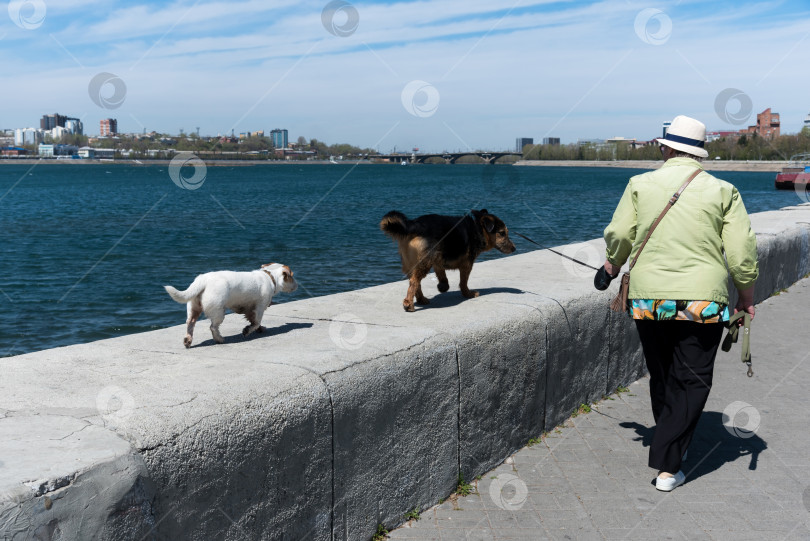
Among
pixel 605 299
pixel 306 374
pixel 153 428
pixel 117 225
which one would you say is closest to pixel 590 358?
pixel 605 299

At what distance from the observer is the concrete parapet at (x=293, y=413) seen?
2.62 metres

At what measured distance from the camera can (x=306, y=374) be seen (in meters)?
3.56

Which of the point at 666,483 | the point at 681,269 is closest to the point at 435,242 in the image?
the point at 681,269

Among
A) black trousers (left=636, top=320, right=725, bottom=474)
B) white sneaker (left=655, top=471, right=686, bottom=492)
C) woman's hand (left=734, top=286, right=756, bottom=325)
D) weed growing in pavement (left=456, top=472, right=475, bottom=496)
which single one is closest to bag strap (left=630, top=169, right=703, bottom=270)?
black trousers (left=636, top=320, right=725, bottom=474)

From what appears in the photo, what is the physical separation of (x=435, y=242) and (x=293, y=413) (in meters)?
3.06

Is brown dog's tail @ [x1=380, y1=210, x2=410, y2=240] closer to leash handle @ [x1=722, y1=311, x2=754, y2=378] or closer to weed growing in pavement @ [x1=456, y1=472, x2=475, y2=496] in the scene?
weed growing in pavement @ [x1=456, y1=472, x2=475, y2=496]

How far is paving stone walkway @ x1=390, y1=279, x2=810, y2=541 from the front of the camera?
4.23 meters

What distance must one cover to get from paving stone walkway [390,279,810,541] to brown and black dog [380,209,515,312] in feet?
5.02

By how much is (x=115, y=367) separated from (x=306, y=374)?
3.39 feet

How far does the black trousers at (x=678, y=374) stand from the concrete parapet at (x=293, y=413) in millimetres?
831

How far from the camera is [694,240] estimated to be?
4.46 m

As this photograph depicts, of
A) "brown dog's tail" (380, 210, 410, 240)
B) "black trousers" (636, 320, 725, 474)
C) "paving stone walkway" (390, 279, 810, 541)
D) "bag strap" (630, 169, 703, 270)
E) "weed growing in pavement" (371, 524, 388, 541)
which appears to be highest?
"bag strap" (630, 169, 703, 270)

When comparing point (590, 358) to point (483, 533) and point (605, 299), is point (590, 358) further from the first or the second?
point (483, 533)

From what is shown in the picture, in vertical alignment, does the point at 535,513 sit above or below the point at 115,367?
below
